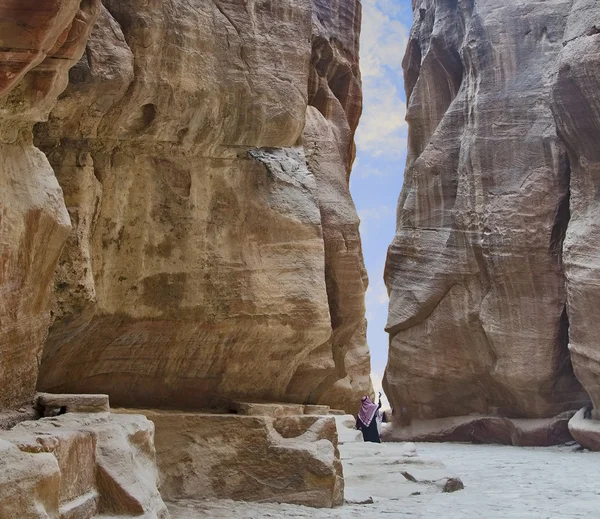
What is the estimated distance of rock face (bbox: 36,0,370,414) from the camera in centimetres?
601

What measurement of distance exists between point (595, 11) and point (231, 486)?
39.0 ft

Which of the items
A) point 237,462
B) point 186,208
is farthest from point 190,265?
point 237,462

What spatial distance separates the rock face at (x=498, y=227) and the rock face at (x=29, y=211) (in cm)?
1118

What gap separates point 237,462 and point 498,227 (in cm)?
1085

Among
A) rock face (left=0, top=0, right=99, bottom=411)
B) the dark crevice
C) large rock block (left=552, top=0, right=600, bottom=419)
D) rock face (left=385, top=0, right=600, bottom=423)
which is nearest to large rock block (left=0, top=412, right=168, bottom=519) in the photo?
rock face (left=0, top=0, right=99, bottom=411)

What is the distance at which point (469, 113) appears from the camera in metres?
17.8

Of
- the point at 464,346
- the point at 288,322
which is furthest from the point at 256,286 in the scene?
the point at 464,346

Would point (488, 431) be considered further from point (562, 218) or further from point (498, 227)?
point (562, 218)

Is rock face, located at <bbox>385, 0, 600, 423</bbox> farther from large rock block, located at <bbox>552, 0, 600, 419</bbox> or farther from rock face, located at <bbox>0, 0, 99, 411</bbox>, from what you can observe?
rock face, located at <bbox>0, 0, 99, 411</bbox>

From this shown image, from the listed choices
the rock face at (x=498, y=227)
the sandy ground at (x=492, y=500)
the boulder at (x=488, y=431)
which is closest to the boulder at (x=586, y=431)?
the rock face at (x=498, y=227)

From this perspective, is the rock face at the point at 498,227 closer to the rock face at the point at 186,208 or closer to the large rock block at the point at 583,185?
the large rock block at the point at 583,185

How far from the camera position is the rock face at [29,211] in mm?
4418

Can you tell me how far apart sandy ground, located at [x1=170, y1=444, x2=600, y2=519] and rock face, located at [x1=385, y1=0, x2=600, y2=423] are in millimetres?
3542

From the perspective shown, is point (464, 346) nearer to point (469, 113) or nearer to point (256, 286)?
point (469, 113)
